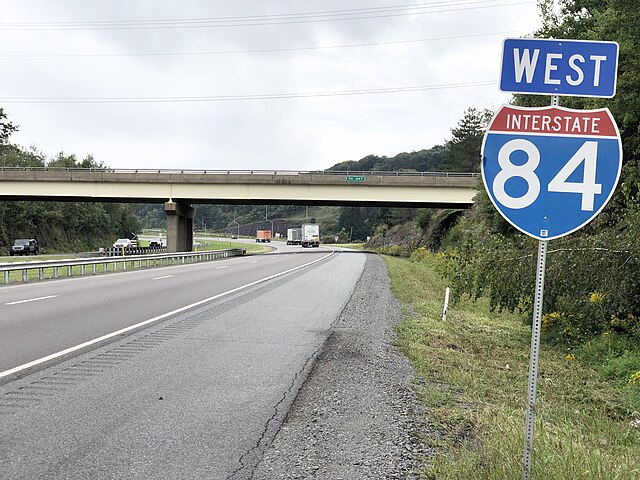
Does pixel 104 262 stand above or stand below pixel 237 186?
below

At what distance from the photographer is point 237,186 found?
5109 centimetres

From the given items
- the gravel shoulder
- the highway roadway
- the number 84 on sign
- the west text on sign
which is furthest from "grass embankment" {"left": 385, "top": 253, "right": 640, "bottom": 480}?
the west text on sign

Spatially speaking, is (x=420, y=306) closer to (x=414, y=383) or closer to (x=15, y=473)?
(x=414, y=383)

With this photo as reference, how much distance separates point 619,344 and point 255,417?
7.49 metres

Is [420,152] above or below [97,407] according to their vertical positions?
above

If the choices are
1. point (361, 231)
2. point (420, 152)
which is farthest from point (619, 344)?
point (420, 152)

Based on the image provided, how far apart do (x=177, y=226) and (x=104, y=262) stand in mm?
24613

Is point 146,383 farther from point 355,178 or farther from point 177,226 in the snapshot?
point 177,226

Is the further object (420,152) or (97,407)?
(420,152)

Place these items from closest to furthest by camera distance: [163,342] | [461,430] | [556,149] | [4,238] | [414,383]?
[556,149], [461,430], [414,383], [163,342], [4,238]

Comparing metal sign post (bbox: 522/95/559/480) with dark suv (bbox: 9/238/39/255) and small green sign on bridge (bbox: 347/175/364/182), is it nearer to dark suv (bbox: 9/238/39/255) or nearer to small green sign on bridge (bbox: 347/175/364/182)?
small green sign on bridge (bbox: 347/175/364/182)

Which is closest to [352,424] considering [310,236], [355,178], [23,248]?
[355,178]

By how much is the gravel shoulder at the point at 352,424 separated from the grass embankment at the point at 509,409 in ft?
0.75

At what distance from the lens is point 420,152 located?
194 metres
